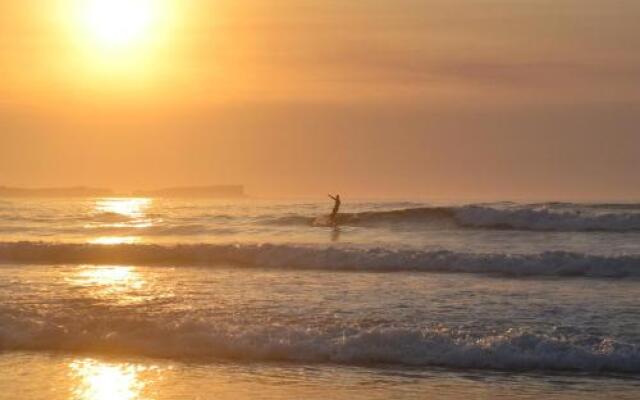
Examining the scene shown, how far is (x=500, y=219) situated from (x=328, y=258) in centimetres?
1328

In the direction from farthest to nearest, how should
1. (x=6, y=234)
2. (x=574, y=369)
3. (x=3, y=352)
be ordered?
(x=6, y=234)
(x=3, y=352)
(x=574, y=369)

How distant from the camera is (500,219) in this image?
116ft

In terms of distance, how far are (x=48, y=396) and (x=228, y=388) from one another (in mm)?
2059

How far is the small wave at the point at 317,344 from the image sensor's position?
1198 centimetres

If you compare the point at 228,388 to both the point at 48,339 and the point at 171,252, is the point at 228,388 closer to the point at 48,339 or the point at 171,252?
the point at 48,339

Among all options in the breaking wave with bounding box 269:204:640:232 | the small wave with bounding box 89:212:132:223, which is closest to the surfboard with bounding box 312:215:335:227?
the breaking wave with bounding box 269:204:640:232

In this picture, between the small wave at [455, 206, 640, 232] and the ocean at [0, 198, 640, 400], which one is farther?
the small wave at [455, 206, 640, 232]

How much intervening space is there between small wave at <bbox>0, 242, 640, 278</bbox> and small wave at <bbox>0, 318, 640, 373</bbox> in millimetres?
9684

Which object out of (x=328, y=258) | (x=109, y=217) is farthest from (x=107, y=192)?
(x=328, y=258)

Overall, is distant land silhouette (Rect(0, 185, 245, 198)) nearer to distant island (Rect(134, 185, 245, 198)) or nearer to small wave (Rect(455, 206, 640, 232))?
distant island (Rect(134, 185, 245, 198))

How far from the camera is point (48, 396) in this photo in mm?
10500

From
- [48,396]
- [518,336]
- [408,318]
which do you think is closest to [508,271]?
[408,318]

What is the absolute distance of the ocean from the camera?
11172mm

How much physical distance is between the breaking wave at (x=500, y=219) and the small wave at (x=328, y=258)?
35.9 feet
